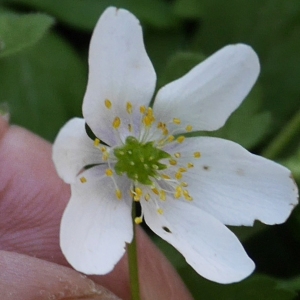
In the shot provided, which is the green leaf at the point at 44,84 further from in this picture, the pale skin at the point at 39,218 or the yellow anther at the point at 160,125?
the yellow anther at the point at 160,125

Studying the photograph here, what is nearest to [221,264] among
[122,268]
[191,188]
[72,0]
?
[191,188]

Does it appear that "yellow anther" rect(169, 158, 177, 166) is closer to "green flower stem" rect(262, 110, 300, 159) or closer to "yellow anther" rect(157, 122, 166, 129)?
"yellow anther" rect(157, 122, 166, 129)

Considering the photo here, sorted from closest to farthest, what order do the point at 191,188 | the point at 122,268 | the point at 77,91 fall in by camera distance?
the point at 191,188 → the point at 122,268 → the point at 77,91

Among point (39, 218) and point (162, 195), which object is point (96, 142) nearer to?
point (162, 195)

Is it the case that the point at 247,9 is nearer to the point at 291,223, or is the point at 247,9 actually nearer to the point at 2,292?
the point at 291,223

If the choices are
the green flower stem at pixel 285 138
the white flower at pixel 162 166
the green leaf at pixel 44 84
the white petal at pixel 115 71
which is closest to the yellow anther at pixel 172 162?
the white flower at pixel 162 166

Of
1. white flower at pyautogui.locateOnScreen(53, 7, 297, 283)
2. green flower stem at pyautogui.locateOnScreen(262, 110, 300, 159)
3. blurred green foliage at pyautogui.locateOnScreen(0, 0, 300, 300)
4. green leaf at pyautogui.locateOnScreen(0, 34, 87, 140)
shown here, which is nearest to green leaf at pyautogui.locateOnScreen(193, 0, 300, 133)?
blurred green foliage at pyautogui.locateOnScreen(0, 0, 300, 300)
